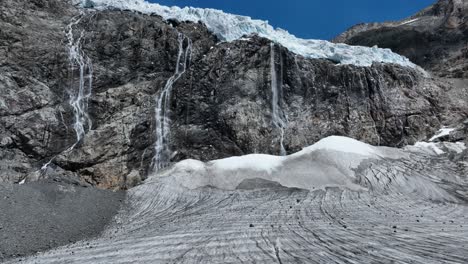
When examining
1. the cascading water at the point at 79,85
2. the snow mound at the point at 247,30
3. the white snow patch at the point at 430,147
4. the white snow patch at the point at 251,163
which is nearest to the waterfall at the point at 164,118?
the white snow patch at the point at 251,163

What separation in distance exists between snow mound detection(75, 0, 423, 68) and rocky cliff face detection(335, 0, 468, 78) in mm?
10262

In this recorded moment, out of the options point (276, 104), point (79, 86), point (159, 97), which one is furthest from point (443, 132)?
point (79, 86)

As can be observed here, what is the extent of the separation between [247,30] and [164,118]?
58.2 ft

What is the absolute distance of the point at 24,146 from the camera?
2344cm

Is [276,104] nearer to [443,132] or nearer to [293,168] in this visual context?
[293,168]

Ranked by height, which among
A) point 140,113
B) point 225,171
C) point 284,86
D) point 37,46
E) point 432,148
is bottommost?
point 225,171

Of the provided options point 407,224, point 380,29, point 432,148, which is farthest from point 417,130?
point 380,29

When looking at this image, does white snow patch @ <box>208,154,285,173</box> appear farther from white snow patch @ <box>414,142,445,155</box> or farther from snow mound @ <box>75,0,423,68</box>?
snow mound @ <box>75,0,423,68</box>

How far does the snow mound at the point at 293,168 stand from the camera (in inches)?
824

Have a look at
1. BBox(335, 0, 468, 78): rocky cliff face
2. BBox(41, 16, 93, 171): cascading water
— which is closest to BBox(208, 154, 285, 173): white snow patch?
BBox(41, 16, 93, 171): cascading water

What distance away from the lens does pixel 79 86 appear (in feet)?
87.4

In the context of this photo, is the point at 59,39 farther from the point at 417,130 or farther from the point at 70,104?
the point at 417,130

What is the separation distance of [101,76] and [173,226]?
1663 centimetres

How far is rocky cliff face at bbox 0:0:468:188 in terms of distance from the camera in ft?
79.2
